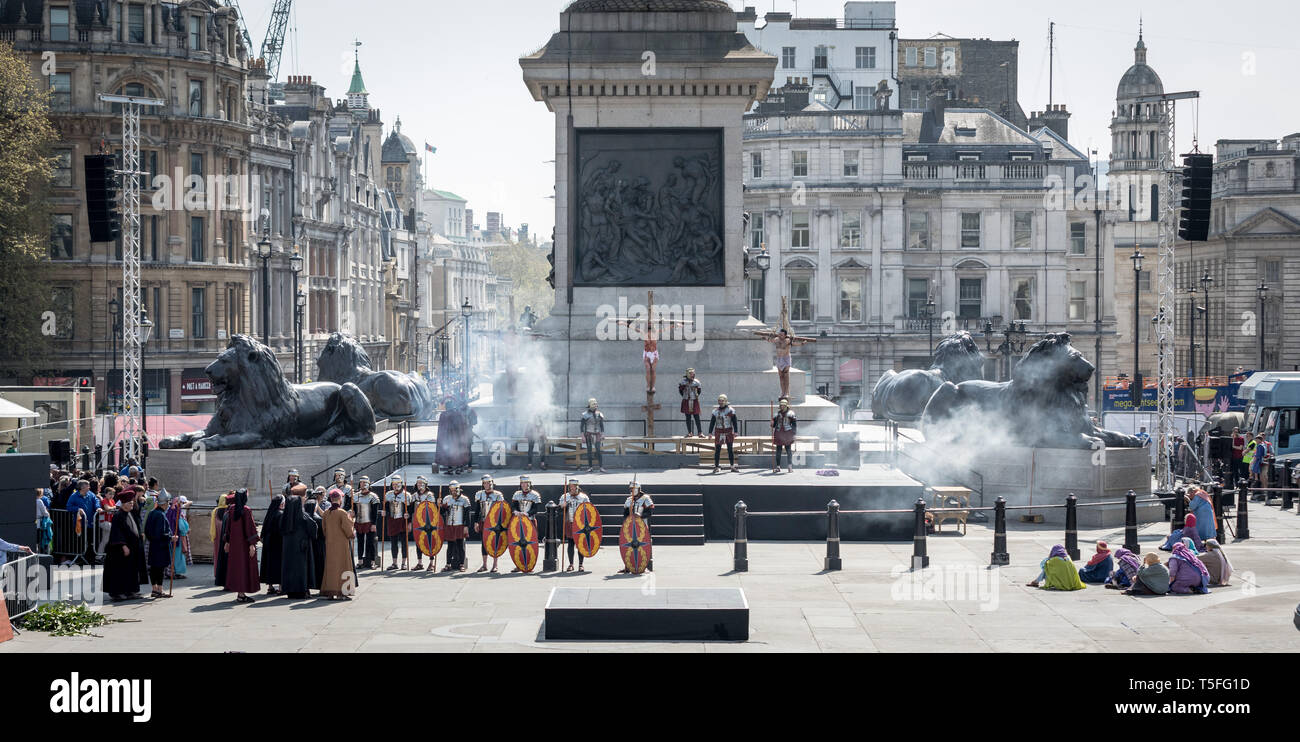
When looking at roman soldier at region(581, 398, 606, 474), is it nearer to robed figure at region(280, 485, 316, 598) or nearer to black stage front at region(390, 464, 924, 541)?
black stage front at region(390, 464, 924, 541)

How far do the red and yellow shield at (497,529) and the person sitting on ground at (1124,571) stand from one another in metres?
8.76

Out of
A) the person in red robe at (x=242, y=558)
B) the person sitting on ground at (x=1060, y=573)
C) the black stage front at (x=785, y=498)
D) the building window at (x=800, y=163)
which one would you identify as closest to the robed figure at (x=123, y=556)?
the person in red robe at (x=242, y=558)

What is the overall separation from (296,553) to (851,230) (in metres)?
62.1

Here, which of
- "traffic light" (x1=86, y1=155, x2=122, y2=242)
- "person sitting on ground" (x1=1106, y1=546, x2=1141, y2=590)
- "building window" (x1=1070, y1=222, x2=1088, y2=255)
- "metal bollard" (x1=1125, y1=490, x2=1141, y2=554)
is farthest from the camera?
"building window" (x1=1070, y1=222, x2=1088, y2=255)

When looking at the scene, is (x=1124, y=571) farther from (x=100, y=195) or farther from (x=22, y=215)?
(x=22, y=215)

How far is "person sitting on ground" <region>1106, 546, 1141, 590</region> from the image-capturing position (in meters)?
23.2

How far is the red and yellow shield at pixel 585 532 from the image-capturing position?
82.8 feet

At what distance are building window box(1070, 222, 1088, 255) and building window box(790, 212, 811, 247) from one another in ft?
46.0

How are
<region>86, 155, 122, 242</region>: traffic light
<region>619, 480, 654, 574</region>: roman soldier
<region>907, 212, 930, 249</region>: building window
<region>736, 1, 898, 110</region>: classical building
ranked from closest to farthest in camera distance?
<region>619, 480, 654, 574</region>: roman soldier, <region>86, 155, 122, 242</region>: traffic light, <region>907, 212, 930, 249</region>: building window, <region>736, 1, 898, 110</region>: classical building

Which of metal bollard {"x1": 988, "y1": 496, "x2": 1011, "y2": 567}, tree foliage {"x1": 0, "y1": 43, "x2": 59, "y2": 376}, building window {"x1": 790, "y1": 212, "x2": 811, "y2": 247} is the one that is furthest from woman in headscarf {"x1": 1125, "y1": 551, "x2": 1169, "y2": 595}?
building window {"x1": 790, "y1": 212, "x2": 811, "y2": 247}

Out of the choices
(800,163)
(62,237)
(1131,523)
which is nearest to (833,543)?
(1131,523)

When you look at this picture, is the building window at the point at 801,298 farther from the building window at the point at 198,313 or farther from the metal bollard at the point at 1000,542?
the metal bollard at the point at 1000,542

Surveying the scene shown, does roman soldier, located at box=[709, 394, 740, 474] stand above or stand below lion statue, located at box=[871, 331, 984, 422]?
below

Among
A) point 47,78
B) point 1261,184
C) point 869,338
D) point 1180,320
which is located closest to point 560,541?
point 47,78
